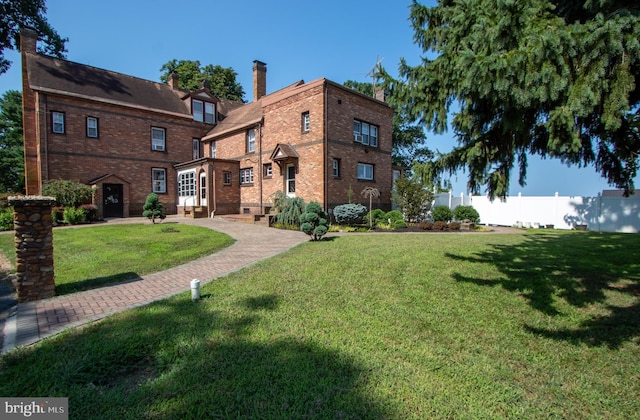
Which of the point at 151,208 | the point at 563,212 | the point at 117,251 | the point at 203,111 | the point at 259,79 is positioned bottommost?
the point at 117,251

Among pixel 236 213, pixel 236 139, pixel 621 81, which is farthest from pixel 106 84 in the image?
pixel 621 81

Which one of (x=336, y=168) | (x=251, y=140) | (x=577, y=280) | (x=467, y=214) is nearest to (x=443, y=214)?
(x=467, y=214)

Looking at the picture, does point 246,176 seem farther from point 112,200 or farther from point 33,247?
point 33,247

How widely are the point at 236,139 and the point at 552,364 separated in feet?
71.1

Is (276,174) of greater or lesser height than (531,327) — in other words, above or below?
above

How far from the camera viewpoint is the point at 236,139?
22.1 metres

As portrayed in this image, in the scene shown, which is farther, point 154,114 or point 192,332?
point 154,114

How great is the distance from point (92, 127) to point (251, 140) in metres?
10.9

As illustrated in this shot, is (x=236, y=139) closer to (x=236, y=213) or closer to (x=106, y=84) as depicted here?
(x=236, y=213)

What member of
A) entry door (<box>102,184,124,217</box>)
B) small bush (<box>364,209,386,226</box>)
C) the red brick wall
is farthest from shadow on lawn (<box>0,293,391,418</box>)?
the red brick wall

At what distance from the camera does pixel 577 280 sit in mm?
6246

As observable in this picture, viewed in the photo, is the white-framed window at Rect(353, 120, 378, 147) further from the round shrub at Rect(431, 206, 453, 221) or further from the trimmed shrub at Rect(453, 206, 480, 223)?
the trimmed shrub at Rect(453, 206, 480, 223)

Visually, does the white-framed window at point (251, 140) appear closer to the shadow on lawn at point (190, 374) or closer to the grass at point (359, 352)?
the grass at point (359, 352)

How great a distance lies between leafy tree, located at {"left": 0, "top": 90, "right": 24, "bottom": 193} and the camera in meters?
32.1
